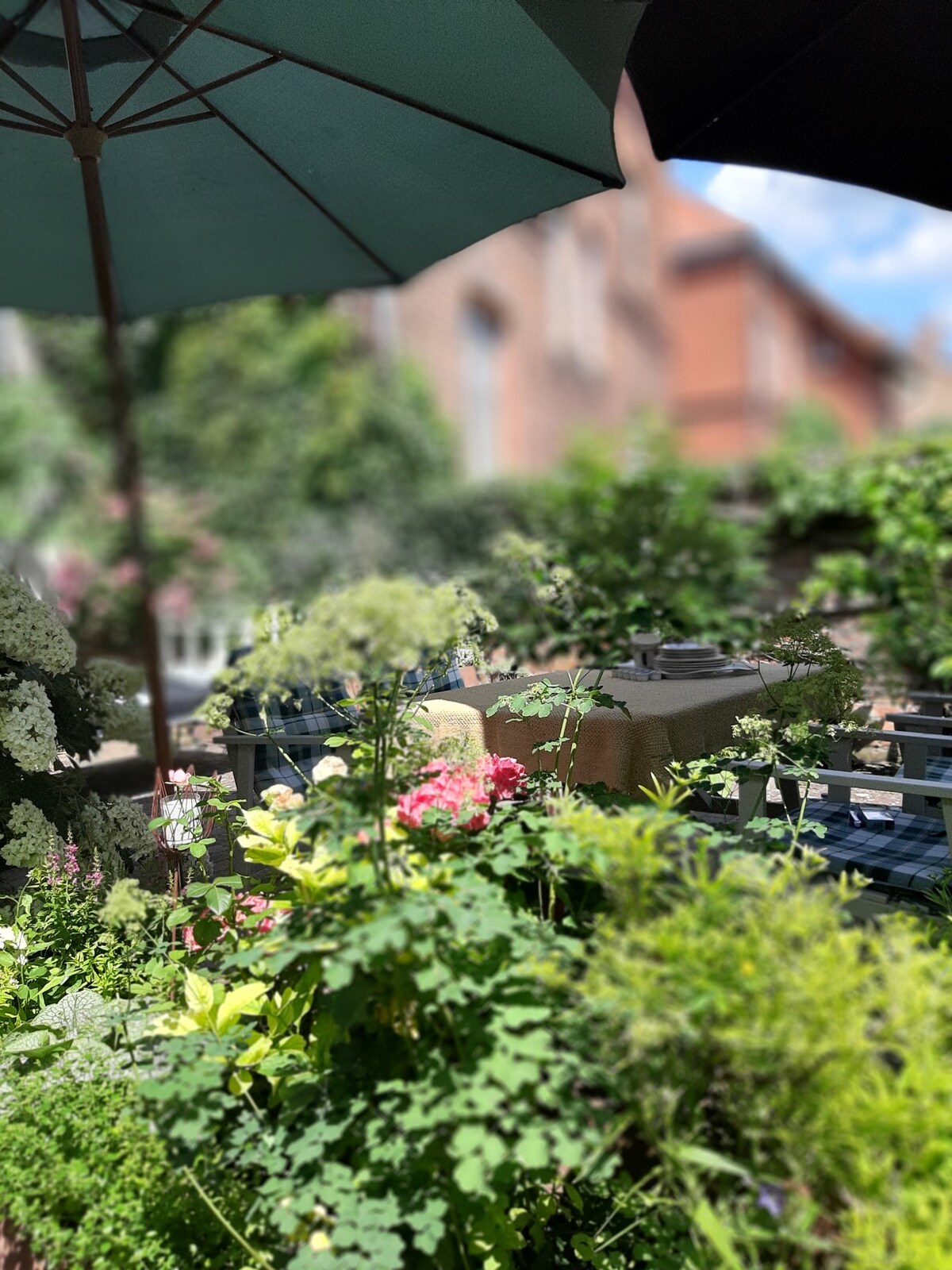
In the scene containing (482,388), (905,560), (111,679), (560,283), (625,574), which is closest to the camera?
(111,679)

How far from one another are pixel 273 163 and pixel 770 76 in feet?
4.94

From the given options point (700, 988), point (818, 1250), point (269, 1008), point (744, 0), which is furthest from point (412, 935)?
point (744, 0)

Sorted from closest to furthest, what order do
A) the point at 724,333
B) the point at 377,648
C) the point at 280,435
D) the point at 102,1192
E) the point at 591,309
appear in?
the point at 377,648 < the point at 102,1192 < the point at 280,435 < the point at 591,309 < the point at 724,333

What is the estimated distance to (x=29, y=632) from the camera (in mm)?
2291

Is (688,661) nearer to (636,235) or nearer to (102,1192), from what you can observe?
(102,1192)

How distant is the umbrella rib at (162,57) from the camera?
2.22m

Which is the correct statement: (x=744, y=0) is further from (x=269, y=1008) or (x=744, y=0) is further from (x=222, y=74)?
(x=269, y=1008)

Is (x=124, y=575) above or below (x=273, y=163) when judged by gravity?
below

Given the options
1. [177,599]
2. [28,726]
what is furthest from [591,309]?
[28,726]

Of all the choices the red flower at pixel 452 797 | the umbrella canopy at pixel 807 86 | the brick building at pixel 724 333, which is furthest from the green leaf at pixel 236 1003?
the brick building at pixel 724 333

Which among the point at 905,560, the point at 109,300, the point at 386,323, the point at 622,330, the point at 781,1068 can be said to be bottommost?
the point at 781,1068

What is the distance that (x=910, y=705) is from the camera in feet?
12.4

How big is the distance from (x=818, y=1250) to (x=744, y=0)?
272cm

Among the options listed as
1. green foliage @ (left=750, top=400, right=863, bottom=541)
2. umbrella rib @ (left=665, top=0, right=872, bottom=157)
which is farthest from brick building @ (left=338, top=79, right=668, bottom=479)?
umbrella rib @ (left=665, top=0, right=872, bottom=157)
